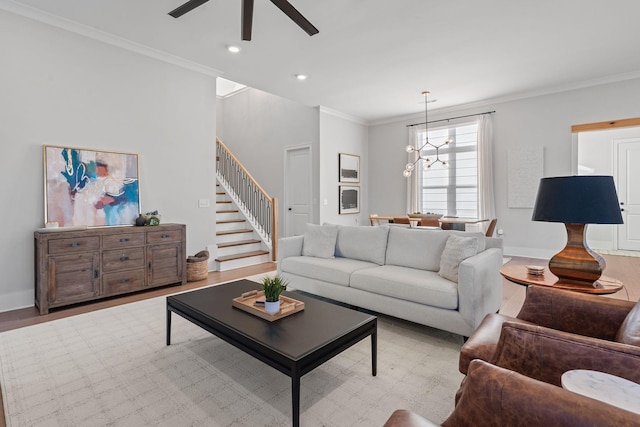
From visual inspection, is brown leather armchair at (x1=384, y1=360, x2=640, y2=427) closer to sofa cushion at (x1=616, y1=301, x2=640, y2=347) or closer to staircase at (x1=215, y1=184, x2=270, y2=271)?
sofa cushion at (x1=616, y1=301, x2=640, y2=347)

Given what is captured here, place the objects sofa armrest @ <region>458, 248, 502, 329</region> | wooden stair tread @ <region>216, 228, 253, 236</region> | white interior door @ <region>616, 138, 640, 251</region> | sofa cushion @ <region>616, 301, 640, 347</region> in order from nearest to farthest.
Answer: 1. sofa cushion @ <region>616, 301, 640, 347</region>
2. sofa armrest @ <region>458, 248, 502, 329</region>
3. wooden stair tread @ <region>216, 228, 253, 236</region>
4. white interior door @ <region>616, 138, 640, 251</region>

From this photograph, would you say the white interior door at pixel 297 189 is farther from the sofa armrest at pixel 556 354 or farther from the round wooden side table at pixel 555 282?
the sofa armrest at pixel 556 354

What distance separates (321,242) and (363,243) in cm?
53

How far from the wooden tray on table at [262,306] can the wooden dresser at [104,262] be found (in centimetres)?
219

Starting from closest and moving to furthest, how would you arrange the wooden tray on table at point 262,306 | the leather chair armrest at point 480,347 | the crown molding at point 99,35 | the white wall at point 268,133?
the leather chair armrest at point 480,347 < the wooden tray on table at point 262,306 < the crown molding at point 99,35 < the white wall at point 268,133

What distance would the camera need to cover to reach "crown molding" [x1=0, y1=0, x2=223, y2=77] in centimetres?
341

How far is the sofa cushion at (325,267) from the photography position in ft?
11.1

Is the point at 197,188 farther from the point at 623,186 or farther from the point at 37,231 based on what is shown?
the point at 623,186

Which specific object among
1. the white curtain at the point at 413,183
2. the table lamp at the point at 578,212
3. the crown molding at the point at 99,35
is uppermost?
the crown molding at the point at 99,35

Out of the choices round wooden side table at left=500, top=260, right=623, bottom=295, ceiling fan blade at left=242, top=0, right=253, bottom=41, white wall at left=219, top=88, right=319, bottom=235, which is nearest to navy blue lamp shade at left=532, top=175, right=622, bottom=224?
round wooden side table at left=500, top=260, right=623, bottom=295

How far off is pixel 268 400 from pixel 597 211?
2244mm

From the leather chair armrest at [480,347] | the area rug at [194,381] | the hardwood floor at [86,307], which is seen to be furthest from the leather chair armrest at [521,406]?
the hardwood floor at [86,307]

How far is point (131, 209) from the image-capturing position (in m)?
4.25

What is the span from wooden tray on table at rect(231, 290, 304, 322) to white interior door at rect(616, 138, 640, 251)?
763 centimetres
